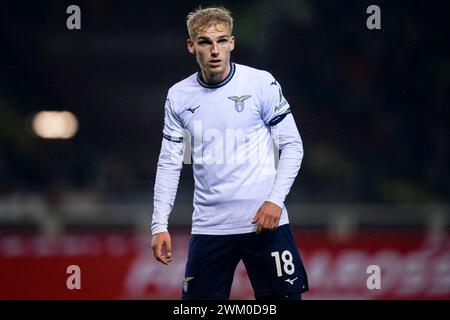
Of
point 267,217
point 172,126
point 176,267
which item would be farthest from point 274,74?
point 267,217

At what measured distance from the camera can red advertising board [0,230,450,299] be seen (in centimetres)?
988

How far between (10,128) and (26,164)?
445mm

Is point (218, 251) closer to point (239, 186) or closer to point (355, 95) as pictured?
point (239, 186)

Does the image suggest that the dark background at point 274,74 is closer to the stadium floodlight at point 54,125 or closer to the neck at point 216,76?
the stadium floodlight at point 54,125

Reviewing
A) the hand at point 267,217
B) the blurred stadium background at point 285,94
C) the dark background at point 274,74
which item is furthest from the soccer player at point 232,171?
the dark background at point 274,74

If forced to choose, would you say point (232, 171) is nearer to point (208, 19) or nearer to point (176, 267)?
point (208, 19)

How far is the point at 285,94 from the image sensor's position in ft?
35.9

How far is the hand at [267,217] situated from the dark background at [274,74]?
5.31 meters

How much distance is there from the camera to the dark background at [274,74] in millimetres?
11070

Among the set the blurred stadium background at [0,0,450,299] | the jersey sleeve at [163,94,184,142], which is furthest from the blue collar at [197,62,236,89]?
the blurred stadium background at [0,0,450,299]

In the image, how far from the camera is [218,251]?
19.1 feet

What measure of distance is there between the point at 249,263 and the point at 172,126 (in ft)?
3.01

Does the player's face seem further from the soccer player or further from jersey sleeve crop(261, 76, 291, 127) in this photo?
jersey sleeve crop(261, 76, 291, 127)
